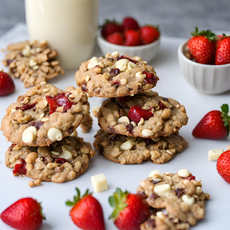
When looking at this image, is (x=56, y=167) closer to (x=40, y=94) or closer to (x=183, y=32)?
(x=40, y=94)

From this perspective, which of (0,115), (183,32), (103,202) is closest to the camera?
(103,202)

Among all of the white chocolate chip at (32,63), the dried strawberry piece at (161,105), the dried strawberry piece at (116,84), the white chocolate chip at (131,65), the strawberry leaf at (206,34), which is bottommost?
the white chocolate chip at (32,63)

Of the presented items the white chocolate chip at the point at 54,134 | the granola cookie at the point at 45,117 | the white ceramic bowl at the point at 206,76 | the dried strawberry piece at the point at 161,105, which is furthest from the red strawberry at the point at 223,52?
the white chocolate chip at the point at 54,134

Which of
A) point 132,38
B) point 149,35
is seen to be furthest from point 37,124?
point 149,35

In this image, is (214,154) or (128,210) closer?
(128,210)

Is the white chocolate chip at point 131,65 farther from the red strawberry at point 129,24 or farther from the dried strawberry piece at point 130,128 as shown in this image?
the red strawberry at point 129,24

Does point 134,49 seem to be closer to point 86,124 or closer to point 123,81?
point 86,124

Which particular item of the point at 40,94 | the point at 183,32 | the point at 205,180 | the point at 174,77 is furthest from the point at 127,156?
the point at 183,32
